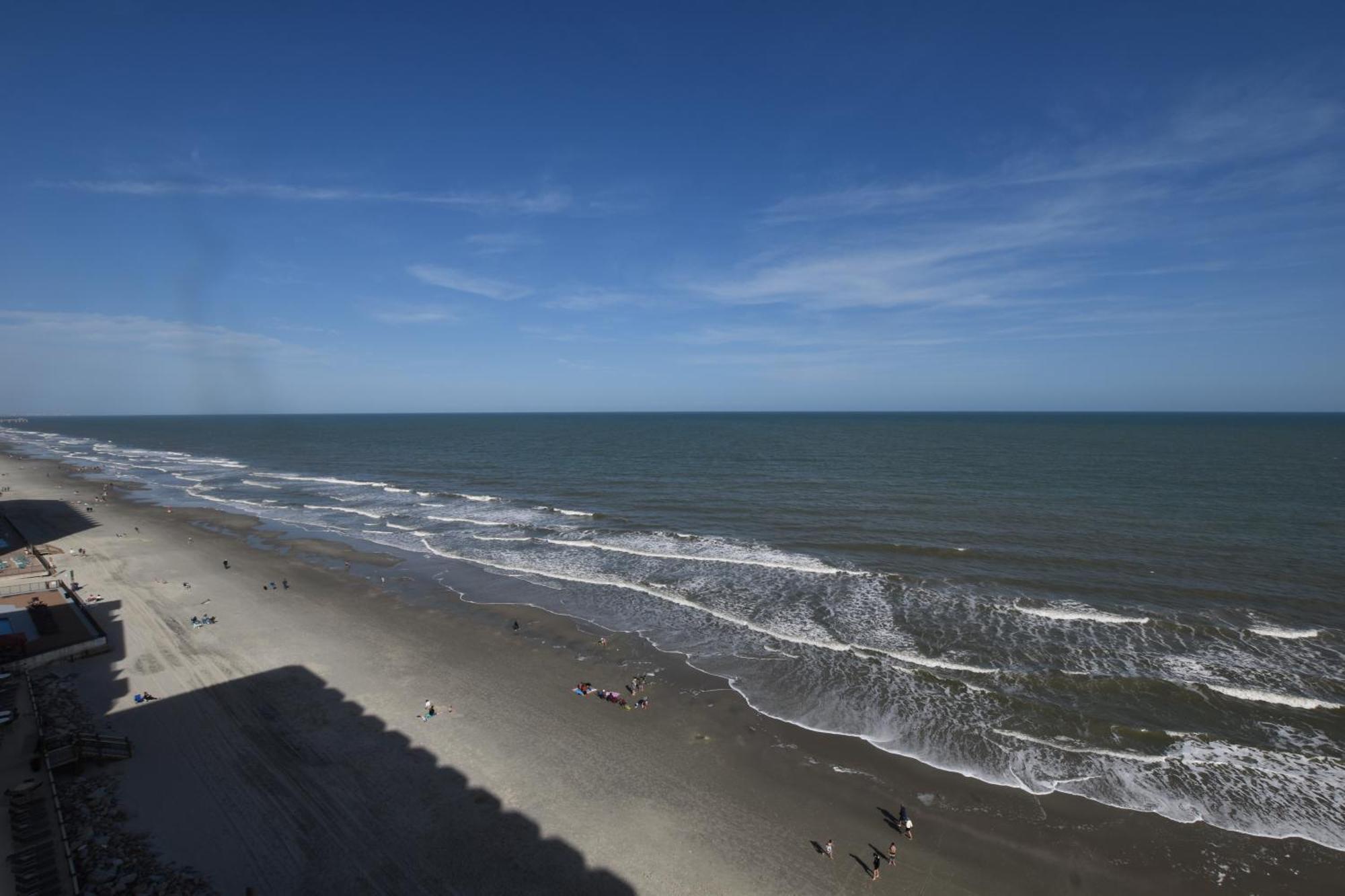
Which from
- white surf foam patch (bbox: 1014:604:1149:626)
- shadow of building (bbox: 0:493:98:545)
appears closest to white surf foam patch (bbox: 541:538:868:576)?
white surf foam patch (bbox: 1014:604:1149:626)

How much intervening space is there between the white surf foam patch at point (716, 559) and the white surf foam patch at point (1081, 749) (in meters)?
14.3

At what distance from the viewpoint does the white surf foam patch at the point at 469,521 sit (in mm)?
47188

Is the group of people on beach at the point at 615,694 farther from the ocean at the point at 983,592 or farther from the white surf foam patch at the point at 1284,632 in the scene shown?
the white surf foam patch at the point at 1284,632

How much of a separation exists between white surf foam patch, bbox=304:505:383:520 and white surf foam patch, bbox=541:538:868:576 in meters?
19.2

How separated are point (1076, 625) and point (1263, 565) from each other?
53.2 ft

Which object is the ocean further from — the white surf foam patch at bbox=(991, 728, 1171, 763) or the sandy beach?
the sandy beach

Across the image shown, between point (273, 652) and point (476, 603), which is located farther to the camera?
point (476, 603)

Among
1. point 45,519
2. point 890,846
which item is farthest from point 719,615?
point 45,519

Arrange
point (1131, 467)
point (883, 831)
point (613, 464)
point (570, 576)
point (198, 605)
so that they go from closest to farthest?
point (883, 831), point (198, 605), point (570, 576), point (1131, 467), point (613, 464)

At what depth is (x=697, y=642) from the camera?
26016 mm

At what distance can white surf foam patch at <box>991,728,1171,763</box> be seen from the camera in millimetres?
17516

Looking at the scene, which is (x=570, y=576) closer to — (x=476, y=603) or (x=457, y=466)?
(x=476, y=603)

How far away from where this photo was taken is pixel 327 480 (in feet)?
242

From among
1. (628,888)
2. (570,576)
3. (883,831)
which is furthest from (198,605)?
(883,831)
